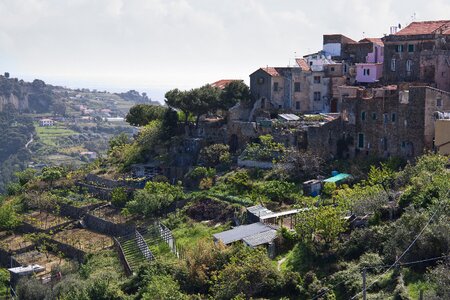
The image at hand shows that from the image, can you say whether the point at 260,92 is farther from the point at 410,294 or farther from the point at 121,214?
the point at 410,294

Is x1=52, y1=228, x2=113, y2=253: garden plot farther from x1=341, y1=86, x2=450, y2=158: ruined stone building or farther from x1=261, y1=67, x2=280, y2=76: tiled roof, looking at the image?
x1=261, y1=67, x2=280, y2=76: tiled roof

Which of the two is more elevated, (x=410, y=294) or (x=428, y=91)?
(x=428, y=91)

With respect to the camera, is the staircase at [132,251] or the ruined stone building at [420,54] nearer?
the staircase at [132,251]

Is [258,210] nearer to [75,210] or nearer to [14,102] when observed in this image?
[75,210]

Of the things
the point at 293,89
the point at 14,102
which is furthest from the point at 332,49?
the point at 14,102

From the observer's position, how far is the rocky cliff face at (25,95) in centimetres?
17356

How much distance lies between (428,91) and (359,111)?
200 inches

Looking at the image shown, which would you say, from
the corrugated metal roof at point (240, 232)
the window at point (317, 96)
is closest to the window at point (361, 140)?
the window at point (317, 96)

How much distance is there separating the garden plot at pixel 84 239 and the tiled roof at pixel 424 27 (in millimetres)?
23443

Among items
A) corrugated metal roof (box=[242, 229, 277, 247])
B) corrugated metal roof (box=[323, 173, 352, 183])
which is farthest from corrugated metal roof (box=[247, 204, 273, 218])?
corrugated metal roof (box=[323, 173, 352, 183])

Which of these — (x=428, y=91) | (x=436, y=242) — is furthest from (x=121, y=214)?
(x=436, y=242)

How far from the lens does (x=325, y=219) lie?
31.2m

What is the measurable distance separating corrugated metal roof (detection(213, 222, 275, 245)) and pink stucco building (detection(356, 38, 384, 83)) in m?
18.8

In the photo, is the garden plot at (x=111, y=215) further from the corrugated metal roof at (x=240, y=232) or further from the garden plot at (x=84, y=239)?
the corrugated metal roof at (x=240, y=232)
